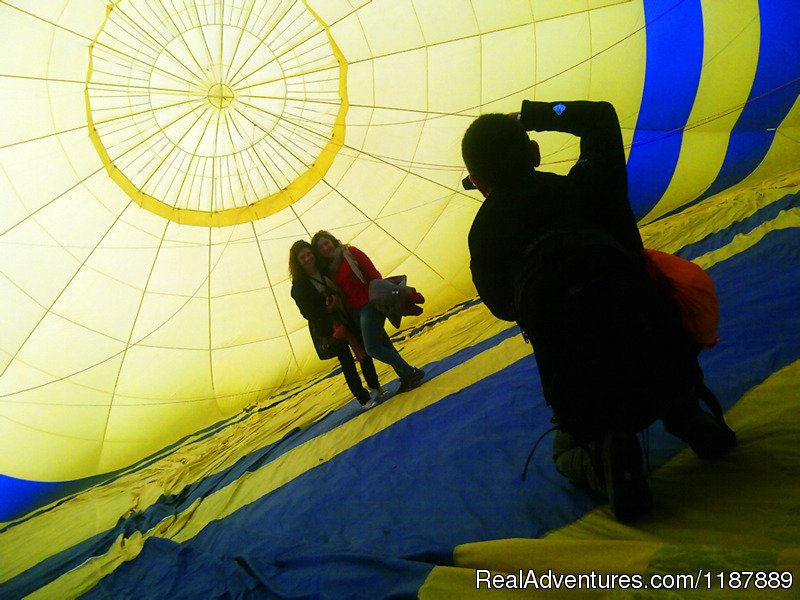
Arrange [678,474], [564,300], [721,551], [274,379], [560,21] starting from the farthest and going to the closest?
[274,379] < [560,21] < [678,474] < [564,300] < [721,551]

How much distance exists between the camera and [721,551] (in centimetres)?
94

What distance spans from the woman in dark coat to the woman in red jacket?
0.20 feet

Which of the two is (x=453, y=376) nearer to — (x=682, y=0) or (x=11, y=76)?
(x=11, y=76)

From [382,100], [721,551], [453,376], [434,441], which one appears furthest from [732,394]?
[382,100]

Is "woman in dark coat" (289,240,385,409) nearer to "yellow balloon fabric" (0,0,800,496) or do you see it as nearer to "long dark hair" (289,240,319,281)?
"long dark hair" (289,240,319,281)

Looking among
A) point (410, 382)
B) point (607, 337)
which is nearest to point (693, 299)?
point (607, 337)

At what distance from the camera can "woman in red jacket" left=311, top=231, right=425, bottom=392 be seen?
315 centimetres

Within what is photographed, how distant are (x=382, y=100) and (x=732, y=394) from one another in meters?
3.32

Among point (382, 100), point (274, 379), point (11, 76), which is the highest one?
point (11, 76)

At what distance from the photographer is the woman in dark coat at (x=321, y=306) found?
314 centimetres

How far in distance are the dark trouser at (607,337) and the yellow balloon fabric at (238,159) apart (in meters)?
3.27

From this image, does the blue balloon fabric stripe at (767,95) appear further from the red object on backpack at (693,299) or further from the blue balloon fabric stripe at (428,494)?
the red object on backpack at (693,299)

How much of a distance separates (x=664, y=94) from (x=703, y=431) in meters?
4.08

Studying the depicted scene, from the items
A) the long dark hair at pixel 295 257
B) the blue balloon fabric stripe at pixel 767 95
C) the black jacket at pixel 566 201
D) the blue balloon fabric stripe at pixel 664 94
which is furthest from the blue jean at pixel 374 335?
the blue balloon fabric stripe at pixel 767 95
